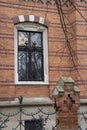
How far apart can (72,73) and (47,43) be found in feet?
4.55

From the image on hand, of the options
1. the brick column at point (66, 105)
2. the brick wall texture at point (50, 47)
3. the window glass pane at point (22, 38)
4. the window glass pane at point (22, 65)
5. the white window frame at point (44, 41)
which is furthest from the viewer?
the window glass pane at point (22, 38)

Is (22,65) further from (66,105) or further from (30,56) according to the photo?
(66,105)

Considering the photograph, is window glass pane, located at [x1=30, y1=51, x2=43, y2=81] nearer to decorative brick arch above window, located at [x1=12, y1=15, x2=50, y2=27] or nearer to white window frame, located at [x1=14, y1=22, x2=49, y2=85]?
white window frame, located at [x1=14, y1=22, x2=49, y2=85]

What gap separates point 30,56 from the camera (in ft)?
40.2

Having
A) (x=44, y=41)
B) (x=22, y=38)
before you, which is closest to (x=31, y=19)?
(x=22, y=38)

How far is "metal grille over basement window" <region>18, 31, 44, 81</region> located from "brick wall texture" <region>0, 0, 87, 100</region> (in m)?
0.37

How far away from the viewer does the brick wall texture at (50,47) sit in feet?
37.9

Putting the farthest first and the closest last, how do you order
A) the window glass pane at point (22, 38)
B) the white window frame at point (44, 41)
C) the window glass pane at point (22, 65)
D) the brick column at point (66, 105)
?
the window glass pane at point (22, 38) < the window glass pane at point (22, 65) < the white window frame at point (44, 41) < the brick column at point (66, 105)

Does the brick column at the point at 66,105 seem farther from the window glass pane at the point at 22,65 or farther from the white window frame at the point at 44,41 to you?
the window glass pane at the point at 22,65

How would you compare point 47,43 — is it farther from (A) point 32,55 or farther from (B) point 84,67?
(B) point 84,67

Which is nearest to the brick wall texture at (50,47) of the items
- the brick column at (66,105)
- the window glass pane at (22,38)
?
the window glass pane at (22,38)

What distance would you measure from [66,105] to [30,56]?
4.83m

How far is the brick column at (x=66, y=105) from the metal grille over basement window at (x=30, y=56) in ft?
14.2

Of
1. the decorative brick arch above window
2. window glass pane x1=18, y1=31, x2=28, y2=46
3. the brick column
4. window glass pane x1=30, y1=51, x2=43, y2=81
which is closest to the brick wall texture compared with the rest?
the decorative brick arch above window
